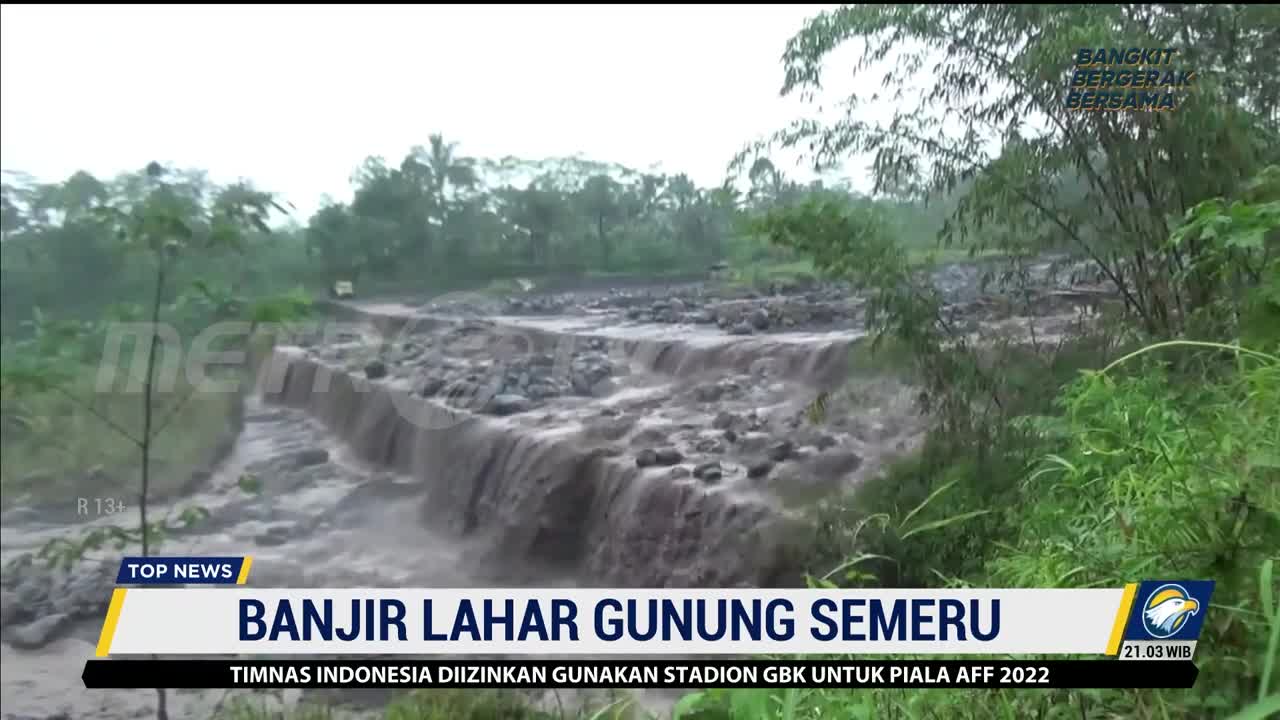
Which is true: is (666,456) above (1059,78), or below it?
below

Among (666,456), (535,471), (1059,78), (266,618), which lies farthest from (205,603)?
(1059,78)

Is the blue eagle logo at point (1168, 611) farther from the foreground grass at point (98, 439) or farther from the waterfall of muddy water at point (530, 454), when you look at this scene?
the foreground grass at point (98, 439)

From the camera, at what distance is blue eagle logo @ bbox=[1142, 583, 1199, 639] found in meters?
1.08

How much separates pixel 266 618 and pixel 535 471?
3.42 ft

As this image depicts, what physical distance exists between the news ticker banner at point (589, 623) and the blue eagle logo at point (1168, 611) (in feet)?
0.41

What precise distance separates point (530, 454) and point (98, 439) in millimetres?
1063

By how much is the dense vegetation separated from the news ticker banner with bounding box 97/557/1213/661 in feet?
1.60

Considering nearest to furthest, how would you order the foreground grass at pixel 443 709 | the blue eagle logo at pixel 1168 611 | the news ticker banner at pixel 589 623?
the blue eagle logo at pixel 1168 611
the news ticker banner at pixel 589 623
the foreground grass at pixel 443 709

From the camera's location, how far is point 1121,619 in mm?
1146

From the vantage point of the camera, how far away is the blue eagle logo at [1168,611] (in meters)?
1.08

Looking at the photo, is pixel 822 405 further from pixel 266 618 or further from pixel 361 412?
pixel 266 618

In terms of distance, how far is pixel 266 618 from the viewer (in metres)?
1.30

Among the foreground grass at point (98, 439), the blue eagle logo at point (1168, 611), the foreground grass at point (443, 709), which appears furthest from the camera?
the foreground grass at point (98, 439)

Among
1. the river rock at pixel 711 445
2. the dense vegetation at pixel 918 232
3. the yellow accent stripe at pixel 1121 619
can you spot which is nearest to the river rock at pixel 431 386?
the dense vegetation at pixel 918 232
